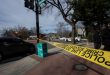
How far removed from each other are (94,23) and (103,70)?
41.7 ft

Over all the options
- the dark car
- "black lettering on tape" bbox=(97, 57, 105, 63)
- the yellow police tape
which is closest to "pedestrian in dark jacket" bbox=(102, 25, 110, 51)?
the dark car

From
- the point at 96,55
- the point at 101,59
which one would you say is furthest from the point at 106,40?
the point at 101,59

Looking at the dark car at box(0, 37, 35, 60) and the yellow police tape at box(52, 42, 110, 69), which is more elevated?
the yellow police tape at box(52, 42, 110, 69)

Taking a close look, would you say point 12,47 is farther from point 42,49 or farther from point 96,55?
point 96,55

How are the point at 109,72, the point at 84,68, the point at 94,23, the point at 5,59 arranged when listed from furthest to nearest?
the point at 94,23 → the point at 5,59 → the point at 84,68 → the point at 109,72

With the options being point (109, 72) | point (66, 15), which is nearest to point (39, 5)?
point (109, 72)

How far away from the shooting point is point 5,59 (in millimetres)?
14328

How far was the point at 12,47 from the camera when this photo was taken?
49.4 feet

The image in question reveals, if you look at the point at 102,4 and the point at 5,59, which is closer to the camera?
the point at 5,59

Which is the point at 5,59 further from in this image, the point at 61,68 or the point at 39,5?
the point at 61,68

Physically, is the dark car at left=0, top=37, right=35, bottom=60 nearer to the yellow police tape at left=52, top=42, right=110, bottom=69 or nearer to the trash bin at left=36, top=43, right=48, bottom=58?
the trash bin at left=36, top=43, right=48, bottom=58

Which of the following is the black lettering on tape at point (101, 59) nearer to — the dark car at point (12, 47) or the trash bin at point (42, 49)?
the trash bin at point (42, 49)

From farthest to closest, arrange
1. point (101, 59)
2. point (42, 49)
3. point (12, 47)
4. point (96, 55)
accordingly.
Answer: point (12, 47) → point (42, 49) → point (96, 55) → point (101, 59)

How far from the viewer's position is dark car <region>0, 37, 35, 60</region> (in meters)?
14.2
